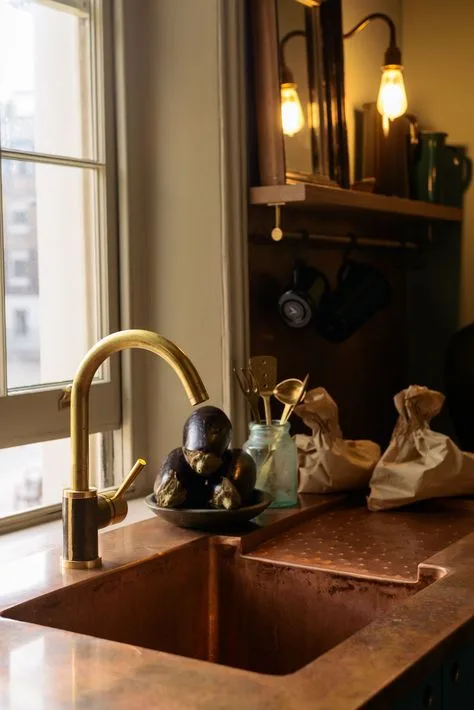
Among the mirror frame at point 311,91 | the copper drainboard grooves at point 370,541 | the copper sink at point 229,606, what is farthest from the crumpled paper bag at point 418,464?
the mirror frame at point 311,91

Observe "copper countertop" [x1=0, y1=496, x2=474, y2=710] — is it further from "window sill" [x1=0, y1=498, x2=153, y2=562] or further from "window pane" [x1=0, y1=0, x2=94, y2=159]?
"window pane" [x1=0, y1=0, x2=94, y2=159]

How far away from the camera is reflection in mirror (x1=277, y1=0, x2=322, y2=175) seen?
6.97 feet

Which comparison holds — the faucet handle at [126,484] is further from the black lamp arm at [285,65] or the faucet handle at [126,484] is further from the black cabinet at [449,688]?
the black lamp arm at [285,65]

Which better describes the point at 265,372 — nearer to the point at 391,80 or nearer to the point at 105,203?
the point at 105,203

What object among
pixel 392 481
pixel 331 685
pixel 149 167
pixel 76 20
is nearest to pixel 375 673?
pixel 331 685

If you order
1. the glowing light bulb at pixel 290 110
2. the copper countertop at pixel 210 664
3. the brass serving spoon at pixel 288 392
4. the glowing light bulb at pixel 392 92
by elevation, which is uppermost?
the glowing light bulb at pixel 392 92

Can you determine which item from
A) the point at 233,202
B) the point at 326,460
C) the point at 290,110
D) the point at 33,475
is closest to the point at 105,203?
the point at 233,202

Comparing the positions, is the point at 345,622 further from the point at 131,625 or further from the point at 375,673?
the point at 375,673

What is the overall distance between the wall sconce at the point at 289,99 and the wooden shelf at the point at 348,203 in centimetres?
14

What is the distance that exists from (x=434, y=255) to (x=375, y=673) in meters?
1.86

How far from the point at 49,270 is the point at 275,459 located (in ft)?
1.78

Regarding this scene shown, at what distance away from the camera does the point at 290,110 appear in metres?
2.14

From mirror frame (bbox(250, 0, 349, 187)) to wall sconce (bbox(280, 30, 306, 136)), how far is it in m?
0.06

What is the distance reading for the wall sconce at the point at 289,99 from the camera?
2117 millimetres
